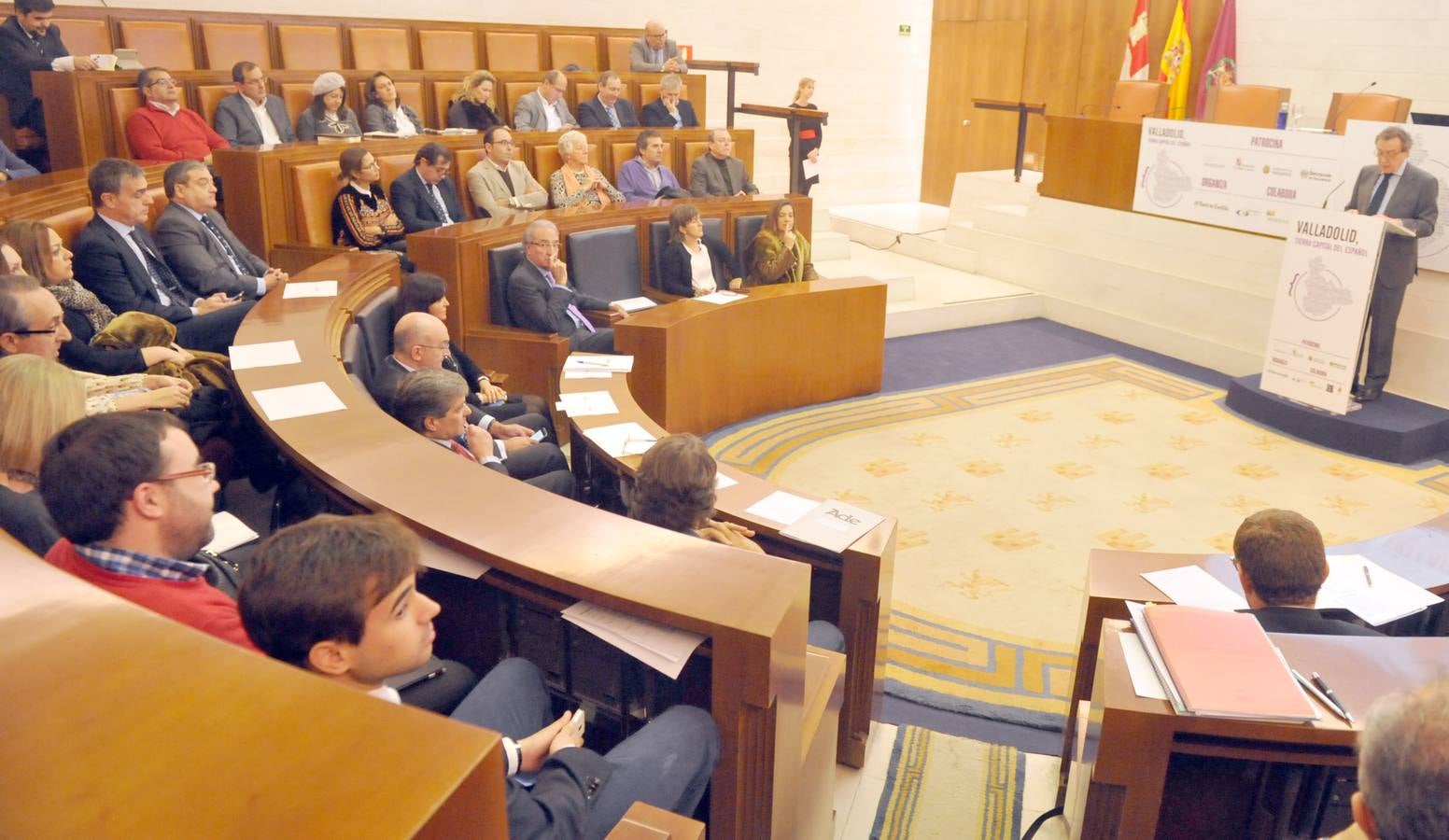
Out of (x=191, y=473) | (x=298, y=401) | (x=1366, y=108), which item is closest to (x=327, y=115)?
(x=298, y=401)

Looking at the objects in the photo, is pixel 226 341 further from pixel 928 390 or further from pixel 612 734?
pixel 928 390

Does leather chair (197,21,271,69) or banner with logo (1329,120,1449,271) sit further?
leather chair (197,21,271,69)

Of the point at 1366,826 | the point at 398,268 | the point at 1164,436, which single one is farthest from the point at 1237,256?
the point at 1366,826

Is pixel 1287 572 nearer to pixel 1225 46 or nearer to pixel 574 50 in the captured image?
pixel 574 50

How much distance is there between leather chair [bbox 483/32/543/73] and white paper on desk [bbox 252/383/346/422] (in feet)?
19.3

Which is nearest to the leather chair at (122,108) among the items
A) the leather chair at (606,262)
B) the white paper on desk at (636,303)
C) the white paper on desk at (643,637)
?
the leather chair at (606,262)

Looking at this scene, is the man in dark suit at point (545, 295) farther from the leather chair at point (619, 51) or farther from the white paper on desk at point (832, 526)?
the leather chair at point (619, 51)

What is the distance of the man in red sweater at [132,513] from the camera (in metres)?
1.55

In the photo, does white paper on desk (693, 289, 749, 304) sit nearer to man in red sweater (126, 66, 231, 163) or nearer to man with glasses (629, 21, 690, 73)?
man in red sweater (126, 66, 231, 163)

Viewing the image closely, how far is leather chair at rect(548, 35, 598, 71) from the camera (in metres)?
8.41

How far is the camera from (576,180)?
616 cm

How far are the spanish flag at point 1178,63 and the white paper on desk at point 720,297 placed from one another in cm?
546

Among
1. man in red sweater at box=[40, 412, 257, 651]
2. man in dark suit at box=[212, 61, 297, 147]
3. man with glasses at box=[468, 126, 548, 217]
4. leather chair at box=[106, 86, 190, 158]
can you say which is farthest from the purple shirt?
man in red sweater at box=[40, 412, 257, 651]

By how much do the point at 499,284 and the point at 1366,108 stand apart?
6.14 meters
